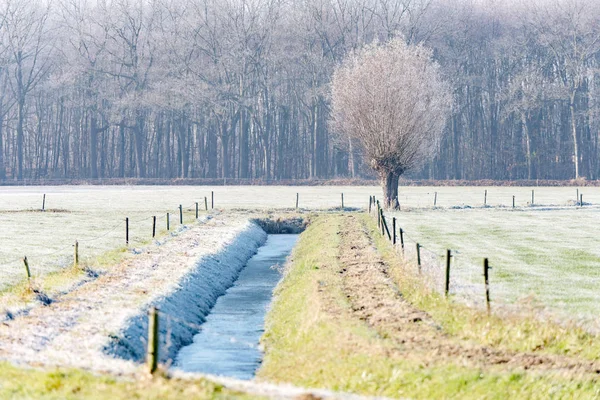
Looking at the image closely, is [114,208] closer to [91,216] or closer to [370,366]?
[91,216]

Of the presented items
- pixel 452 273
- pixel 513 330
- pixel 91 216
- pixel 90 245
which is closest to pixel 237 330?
pixel 452 273

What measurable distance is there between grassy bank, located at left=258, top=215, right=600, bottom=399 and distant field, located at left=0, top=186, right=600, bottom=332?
5011mm

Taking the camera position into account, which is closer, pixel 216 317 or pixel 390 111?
pixel 216 317

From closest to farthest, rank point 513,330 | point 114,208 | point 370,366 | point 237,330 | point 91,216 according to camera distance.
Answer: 1. point 370,366
2. point 513,330
3. point 237,330
4. point 91,216
5. point 114,208

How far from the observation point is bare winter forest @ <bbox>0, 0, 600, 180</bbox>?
108m

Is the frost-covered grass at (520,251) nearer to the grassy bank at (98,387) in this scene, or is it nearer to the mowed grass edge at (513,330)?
the mowed grass edge at (513,330)

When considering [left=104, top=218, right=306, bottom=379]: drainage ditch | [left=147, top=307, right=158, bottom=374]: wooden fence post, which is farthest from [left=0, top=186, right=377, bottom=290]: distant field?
[left=147, top=307, right=158, bottom=374]: wooden fence post

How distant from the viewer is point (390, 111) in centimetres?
6394

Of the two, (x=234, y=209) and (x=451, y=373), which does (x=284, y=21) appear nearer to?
(x=234, y=209)

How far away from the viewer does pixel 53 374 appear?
592 inches

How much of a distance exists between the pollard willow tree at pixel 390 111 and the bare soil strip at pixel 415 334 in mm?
33043

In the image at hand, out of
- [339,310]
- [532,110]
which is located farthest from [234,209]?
[532,110]

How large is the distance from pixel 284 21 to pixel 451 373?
98.2 m

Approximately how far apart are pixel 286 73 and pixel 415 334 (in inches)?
3800
